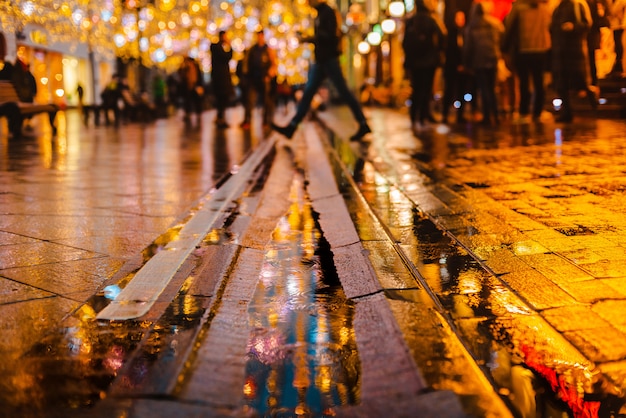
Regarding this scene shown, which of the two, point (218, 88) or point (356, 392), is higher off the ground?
point (218, 88)

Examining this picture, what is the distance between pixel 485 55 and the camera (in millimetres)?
15688

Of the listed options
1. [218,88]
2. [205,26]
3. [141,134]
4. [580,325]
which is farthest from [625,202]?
[205,26]

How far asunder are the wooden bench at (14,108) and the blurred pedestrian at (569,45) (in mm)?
8285

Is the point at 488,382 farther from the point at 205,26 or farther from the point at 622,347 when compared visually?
the point at 205,26

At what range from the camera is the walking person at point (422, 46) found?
1605 cm

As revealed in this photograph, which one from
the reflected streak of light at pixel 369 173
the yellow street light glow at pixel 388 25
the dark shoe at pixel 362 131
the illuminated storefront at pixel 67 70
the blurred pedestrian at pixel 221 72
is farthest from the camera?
the yellow street light glow at pixel 388 25

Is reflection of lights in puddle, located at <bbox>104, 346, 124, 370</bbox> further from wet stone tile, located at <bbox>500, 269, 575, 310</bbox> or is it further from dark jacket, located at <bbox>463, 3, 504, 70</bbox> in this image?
dark jacket, located at <bbox>463, 3, 504, 70</bbox>

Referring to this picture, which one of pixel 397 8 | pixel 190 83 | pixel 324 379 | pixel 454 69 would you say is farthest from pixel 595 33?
pixel 397 8

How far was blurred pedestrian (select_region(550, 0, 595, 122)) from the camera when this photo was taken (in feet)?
47.1

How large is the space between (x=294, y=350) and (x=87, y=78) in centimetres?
4793

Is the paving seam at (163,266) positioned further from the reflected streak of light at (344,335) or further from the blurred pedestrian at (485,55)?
the blurred pedestrian at (485,55)

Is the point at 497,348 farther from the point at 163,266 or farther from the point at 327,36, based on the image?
the point at 327,36

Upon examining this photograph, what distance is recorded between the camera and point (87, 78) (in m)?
49.1

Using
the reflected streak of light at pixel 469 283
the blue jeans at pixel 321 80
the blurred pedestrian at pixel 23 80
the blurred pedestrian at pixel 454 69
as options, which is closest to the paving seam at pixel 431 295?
the reflected streak of light at pixel 469 283
